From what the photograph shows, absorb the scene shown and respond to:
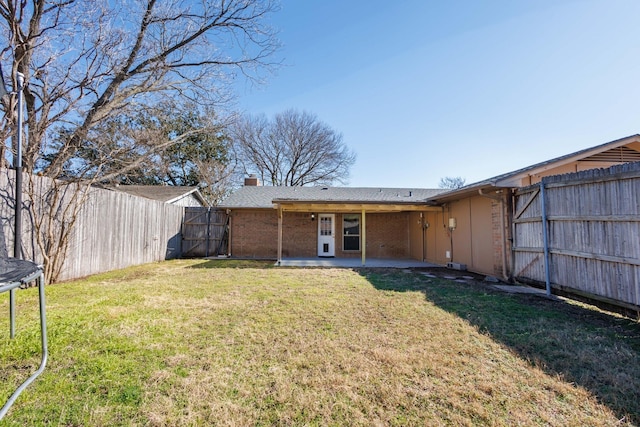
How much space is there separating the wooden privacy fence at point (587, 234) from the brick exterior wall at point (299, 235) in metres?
6.82

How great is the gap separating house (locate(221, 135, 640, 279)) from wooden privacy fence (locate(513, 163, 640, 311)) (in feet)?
3.51

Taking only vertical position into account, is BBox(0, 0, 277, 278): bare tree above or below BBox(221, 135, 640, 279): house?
above

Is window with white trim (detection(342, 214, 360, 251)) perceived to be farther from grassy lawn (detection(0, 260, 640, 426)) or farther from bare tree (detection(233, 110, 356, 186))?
bare tree (detection(233, 110, 356, 186))

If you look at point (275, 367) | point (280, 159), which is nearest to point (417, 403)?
point (275, 367)

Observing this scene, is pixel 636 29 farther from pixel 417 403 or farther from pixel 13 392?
pixel 13 392

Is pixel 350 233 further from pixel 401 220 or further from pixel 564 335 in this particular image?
pixel 564 335

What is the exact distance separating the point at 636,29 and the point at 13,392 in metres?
11.2

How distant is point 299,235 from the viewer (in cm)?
1338

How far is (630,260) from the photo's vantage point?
4.14 meters

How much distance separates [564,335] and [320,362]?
3294 millimetres

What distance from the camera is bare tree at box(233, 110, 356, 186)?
2678 cm

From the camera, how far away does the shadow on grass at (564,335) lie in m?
2.61

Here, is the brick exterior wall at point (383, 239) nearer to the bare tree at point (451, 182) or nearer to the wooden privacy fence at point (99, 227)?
the wooden privacy fence at point (99, 227)

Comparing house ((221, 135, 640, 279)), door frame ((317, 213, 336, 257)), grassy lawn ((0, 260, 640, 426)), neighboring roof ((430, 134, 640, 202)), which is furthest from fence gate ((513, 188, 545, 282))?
door frame ((317, 213, 336, 257))
